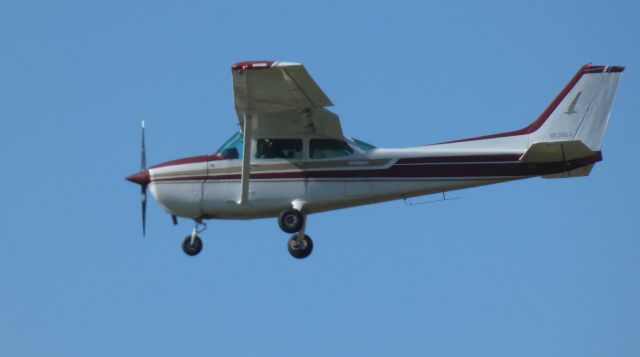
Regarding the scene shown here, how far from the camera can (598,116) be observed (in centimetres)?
2731

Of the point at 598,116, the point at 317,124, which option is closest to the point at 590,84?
the point at 598,116

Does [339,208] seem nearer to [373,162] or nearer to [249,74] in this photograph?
[373,162]

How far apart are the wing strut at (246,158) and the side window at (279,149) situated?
1.27 ft

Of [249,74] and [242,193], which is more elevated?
[249,74]

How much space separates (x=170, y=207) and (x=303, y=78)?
12.6 feet

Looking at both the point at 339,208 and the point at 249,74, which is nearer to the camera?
the point at 249,74

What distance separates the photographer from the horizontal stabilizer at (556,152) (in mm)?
26734

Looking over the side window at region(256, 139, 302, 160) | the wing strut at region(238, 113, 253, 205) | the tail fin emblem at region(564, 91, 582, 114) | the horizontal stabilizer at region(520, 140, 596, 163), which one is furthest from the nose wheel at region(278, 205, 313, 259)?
the tail fin emblem at region(564, 91, 582, 114)

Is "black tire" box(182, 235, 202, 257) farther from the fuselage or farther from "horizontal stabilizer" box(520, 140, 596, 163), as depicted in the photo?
"horizontal stabilizer" box(520, 140, 596, 163)

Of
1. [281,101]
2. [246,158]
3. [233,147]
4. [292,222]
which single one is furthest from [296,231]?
[281,101]

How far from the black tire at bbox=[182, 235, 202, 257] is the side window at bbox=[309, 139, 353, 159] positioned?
106 inches

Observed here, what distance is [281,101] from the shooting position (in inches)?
1062

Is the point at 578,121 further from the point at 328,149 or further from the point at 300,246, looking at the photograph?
the point at 300,246

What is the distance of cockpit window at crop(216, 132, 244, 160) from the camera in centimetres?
2798
